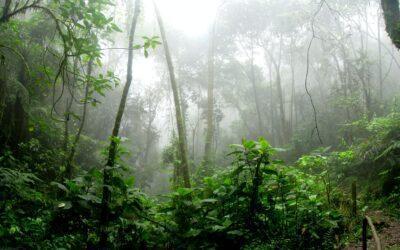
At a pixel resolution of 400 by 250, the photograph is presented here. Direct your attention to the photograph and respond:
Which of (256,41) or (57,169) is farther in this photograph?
(256,41)

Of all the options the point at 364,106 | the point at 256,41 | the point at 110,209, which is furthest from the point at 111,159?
the point at 256,41

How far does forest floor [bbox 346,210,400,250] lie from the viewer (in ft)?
16.4

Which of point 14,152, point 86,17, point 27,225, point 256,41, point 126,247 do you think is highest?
point 256,41

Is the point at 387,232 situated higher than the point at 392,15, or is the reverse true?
the point at 392,15

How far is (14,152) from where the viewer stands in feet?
31.2

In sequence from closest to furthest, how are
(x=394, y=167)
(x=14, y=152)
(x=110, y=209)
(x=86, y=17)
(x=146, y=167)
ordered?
1. (x=86, y=17)
2. (x=110, y=209)
3. (x=394, y=167)
4. (x=14, y=152)
5. (x=146, y=167)

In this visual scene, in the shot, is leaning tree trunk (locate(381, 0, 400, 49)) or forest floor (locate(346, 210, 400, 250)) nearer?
forest floor (locate(346, 210, 400, 250))

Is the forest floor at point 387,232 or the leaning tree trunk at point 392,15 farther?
the leaning tree trunk at point 392,15

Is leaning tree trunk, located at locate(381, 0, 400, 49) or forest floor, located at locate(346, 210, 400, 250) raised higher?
leaning tree trunk, located at locate(381, 0, 400, 49)

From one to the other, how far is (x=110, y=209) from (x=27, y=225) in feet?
4.35

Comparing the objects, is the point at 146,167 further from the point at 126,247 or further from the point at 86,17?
the point at 86,17

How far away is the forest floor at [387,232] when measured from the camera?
4987mm

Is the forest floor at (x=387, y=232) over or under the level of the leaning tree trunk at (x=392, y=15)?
under

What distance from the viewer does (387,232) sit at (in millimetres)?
5453
